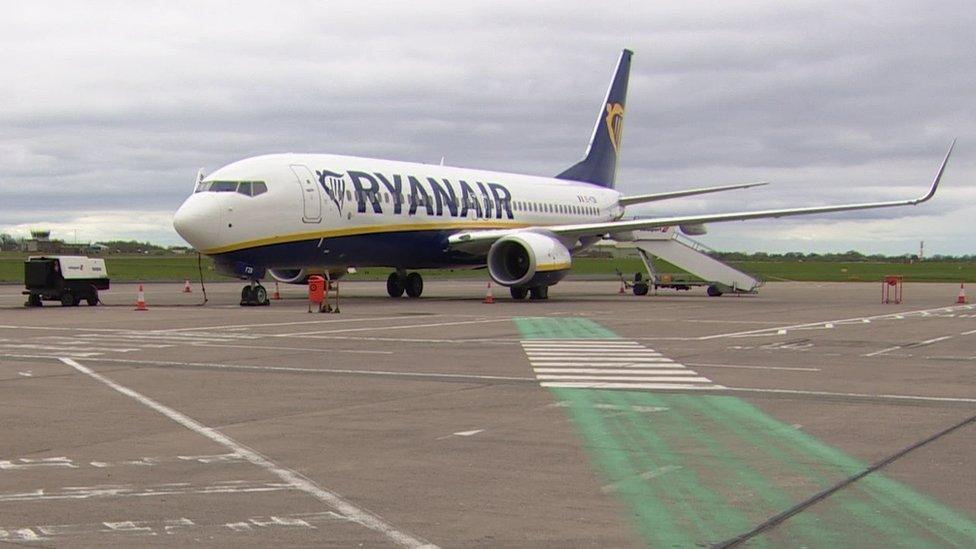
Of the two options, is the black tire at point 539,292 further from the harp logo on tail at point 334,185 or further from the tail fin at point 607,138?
the tail fin at point 607,138

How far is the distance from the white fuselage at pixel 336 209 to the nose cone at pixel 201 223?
1.0 inches

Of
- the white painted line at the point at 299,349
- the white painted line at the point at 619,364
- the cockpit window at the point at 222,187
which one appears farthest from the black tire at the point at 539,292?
the white painted line at the point at 619,364

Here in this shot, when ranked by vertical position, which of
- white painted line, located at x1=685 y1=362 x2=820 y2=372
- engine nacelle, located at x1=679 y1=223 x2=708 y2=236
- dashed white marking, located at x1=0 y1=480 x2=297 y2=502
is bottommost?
dashed white marking, located at x1=0 y1=480 x2=297 y2=502

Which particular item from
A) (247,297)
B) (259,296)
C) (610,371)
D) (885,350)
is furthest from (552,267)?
(610,371)

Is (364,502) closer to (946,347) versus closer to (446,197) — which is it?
(946,347)

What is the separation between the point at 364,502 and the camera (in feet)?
22.8

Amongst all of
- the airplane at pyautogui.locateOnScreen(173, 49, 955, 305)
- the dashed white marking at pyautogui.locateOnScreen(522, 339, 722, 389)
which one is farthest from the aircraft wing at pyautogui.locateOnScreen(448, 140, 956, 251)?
the dashed white marking at pyautogui.locateOnScreen(522, 339, 722, 389)

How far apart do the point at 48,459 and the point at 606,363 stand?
865cm

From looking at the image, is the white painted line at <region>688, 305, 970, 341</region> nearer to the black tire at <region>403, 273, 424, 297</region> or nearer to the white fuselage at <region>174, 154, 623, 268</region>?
the white fuselage at <region>174, 154, 623, 268</region>

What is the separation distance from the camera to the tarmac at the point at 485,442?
639cm

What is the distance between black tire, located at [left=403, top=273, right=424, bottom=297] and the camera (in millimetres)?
39094

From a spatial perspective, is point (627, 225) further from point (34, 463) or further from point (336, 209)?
point (34, 463)

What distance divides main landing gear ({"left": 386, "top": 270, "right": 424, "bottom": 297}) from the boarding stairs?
407 inches

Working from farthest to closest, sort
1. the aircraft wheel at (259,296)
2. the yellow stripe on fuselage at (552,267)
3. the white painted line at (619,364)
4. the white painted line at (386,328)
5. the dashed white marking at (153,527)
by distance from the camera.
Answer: the yellow stripe on fuselage at (552,267)
the aircraft wheel at (259,296)
the white painted line at (386,328)
the white painted line at (619,364)
the dashed white marking at (153,527)
